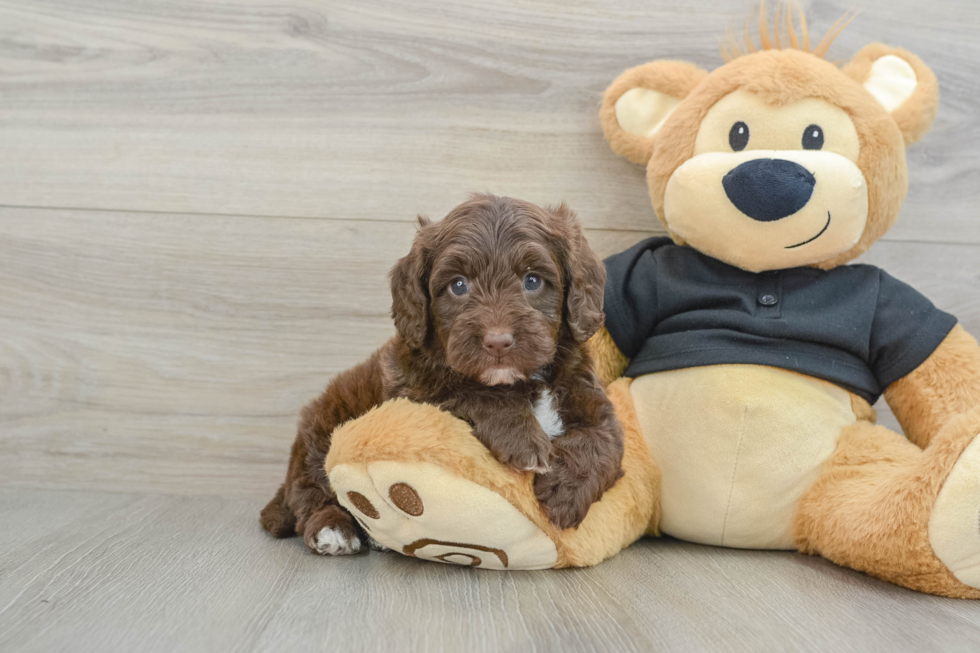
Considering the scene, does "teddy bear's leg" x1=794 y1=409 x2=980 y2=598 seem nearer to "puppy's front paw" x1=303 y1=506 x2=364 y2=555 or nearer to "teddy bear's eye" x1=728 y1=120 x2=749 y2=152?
"teddy bear's eye" x1=728 y1=120 x2=749 y2=152

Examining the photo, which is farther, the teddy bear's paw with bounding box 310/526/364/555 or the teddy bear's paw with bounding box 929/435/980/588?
the teddy bear's paw with bounding box 310/526/364/555

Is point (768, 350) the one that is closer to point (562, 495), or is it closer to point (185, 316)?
point (562, 495)

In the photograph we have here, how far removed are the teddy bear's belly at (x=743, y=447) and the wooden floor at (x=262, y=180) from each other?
2.27ft

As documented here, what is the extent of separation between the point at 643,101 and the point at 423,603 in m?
1.50

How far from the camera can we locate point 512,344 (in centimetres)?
141

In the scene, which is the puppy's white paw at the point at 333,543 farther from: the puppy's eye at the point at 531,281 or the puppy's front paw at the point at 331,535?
the puppy's eye at the point at 531,281

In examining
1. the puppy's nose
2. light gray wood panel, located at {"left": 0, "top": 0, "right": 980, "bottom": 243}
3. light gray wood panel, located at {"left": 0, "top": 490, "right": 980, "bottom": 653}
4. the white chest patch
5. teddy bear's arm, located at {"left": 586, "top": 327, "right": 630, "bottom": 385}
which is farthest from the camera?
light gray wood panel, located at {"left": 0, "top": 0, "right": 980, "bottom": 243}

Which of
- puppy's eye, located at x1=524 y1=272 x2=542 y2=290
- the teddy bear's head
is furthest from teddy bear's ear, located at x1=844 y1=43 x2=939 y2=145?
puppy's eye, located at x1=524 y1=272 x2=542 y2=290

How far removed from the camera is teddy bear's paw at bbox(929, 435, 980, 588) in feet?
4.63

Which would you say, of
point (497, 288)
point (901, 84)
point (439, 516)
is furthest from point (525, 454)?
point (901, 84)

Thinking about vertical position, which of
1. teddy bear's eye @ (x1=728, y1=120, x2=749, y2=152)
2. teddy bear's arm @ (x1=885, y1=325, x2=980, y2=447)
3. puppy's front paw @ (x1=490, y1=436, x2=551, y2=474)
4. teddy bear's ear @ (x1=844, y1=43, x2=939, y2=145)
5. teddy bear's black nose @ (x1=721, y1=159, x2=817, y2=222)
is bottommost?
puppy's front paw @ (x1=490, y1=436, x2=551, y2=474)

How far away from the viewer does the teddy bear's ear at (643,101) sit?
6.63 ft

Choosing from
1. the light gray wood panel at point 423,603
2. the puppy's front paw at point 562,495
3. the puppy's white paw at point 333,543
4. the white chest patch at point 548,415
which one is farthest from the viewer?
the puppy's white paw at point 333,543

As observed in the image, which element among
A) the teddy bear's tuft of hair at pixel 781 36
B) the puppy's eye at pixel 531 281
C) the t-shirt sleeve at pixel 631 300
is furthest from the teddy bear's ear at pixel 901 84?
the puppy's eye at pixel 531 281
